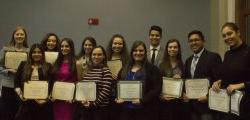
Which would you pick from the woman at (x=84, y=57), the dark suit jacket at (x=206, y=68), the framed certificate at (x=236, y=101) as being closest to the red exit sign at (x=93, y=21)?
the woman at (x=84, y=57)

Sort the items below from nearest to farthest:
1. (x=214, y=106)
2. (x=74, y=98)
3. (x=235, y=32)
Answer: (x=235, y=32), (x=214, y=106), (x=74, y=98)

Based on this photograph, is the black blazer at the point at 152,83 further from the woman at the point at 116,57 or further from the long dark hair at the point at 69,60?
the long dark hair at the point at 69,60

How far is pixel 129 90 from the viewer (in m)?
4.26

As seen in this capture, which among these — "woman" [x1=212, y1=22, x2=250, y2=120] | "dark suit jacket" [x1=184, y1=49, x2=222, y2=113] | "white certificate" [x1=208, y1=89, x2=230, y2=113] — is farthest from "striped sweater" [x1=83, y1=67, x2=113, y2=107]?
"woman" [x1=212, y1=22, x2=250, y2=120]

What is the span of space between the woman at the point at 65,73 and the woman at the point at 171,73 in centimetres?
113

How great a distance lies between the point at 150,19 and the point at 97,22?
3.32 feet

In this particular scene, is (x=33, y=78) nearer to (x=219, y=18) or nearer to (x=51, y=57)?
(x=51, y=57)

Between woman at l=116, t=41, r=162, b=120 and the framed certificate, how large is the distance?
0.98m

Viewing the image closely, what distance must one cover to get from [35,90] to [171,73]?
168 centimetres

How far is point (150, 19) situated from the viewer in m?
6.90

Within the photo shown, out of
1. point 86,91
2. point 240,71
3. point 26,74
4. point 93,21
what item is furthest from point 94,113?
point 93,21

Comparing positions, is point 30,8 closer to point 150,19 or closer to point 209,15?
point 150,19

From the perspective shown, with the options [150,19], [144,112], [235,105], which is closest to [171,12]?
[150,19]

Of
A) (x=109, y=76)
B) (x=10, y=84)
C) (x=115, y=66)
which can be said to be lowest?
(x=10, y=84)
